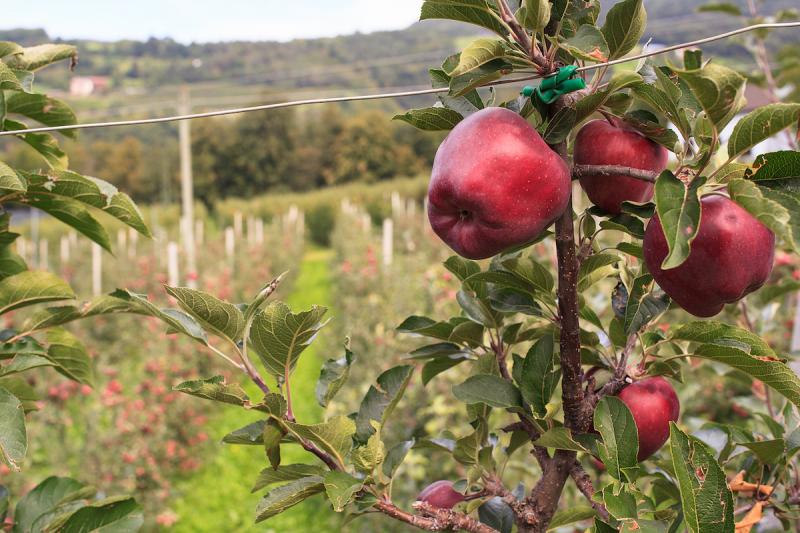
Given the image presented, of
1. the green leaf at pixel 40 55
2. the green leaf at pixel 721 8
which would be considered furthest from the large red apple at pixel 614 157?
the green leaf at pixel 721 8

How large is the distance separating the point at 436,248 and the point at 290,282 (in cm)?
327

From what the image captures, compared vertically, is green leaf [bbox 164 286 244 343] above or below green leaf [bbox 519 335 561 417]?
above

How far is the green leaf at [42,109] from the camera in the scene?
1025mm

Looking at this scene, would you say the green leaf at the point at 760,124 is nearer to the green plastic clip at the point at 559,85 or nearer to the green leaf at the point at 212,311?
the green plastic clip at the point at 559,85

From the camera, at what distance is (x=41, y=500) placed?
3.45 feet

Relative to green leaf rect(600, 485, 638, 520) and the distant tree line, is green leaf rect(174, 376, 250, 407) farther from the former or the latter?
the distant tree line

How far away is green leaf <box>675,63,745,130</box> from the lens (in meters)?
0.56

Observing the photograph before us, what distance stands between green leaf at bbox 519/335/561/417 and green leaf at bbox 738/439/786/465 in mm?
241

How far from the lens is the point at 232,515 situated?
165 inches

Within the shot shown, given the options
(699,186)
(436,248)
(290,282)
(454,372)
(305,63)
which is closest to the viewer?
(699,186)

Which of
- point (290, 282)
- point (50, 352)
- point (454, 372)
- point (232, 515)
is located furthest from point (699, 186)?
point (290, 282)

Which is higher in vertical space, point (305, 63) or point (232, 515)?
point (305, 63)

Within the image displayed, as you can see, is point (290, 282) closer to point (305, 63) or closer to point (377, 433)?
point (377, 433)

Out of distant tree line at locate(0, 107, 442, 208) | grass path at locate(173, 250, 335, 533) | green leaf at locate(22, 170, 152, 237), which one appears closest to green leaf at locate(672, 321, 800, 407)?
green leaf at locate(22, 170, 152, 237)
